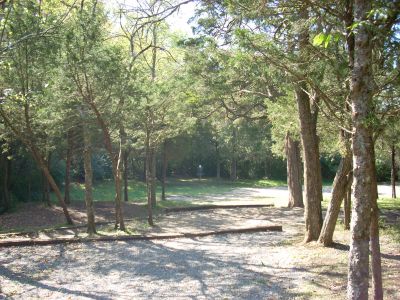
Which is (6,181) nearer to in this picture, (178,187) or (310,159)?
(310,159)

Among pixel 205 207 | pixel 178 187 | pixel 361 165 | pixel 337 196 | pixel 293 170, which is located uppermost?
pixel 361 165

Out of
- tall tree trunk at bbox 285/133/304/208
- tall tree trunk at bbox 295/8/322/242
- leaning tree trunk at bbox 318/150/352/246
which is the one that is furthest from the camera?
tall tree trunk at bbox 285/133/304/208

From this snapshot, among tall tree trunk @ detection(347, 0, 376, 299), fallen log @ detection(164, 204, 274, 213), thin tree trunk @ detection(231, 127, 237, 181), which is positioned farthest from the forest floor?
thin tree trunk @ detection(231, 127, 237, 181)

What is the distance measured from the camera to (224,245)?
10125 millimetres

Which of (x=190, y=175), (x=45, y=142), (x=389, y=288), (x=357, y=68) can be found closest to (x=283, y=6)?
(x=357, y=68)

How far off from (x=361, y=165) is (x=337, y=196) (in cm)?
540

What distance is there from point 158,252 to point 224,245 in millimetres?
1657

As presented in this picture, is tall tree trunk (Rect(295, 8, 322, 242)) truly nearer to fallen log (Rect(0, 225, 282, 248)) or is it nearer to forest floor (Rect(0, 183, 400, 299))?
forest floor (Rect(0, 183, 400, 299))


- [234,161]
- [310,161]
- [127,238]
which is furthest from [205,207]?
[234,161]

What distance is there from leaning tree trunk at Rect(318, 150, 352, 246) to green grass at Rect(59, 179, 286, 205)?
16.4 m

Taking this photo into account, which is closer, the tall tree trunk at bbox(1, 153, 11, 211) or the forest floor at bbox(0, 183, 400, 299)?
the forest floor at bbox(0, 183, 400, 299)

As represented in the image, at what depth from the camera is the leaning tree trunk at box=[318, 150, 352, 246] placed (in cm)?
862

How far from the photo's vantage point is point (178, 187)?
115ft

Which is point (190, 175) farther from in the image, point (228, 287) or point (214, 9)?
point (228, 287)
